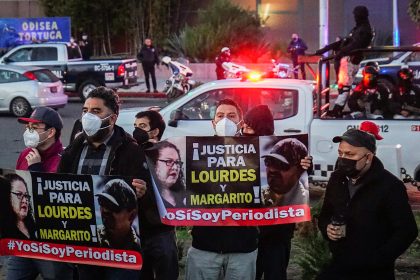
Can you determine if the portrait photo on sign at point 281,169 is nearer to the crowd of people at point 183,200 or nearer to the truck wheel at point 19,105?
the crowd of people at point 183,200

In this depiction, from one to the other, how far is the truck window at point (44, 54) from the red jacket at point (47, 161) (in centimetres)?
2026

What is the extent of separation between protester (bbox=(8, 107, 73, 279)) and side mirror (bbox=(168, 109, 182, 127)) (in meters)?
5.82

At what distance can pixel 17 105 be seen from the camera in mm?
21953

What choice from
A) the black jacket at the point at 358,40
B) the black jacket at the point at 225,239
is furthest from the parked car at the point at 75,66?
the black jacket at the point at 225,239

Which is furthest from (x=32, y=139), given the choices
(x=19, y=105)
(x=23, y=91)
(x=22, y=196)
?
(x=19, y=105)

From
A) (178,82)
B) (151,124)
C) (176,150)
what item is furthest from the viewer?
(178,82)

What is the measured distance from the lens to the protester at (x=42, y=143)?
5.96 metres

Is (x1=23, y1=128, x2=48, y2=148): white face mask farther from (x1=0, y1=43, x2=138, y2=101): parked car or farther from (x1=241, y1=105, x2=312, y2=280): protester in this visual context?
(x1=0, y1=43, x2=138, y2=101): parked car

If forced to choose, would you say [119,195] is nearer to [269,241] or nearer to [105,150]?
[105,150]

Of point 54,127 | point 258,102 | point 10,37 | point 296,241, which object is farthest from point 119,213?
point 10,37

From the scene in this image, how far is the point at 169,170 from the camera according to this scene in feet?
18.9

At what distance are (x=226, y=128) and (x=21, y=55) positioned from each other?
21.2 metres

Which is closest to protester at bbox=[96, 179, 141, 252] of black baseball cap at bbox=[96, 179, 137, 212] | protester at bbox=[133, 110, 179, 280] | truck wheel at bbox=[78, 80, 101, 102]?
black baseball cap at bbox=[96, 179, 137, 212]

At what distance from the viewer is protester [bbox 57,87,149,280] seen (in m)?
5.39
